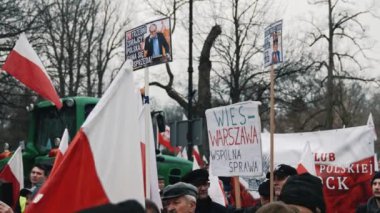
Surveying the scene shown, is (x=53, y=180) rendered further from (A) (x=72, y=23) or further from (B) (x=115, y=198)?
(A) (x=72, y=23)

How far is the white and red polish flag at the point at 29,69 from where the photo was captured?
21.8 ft

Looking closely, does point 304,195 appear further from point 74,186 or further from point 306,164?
point 306,164

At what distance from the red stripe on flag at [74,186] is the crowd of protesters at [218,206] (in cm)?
36

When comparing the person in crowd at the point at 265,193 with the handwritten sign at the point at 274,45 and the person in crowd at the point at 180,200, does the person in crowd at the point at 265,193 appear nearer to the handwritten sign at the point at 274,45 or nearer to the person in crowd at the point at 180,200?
the handwritten sign at the point at 274,45

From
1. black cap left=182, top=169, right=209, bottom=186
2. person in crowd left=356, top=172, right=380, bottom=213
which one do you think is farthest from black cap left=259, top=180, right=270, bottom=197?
person in crowd left=356, top=172, right=380, bottom=213

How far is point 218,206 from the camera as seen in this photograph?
7.01 metres

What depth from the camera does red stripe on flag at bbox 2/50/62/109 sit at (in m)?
6.56

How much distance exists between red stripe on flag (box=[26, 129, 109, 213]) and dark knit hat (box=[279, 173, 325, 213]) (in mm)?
1417

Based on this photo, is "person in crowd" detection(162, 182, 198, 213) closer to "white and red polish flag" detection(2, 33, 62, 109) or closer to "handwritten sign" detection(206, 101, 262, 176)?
"white and red polish flag" detection(2, 33, 62, 109)

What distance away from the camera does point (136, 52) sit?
299 inches

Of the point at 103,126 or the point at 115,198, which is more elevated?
the point at 103,126

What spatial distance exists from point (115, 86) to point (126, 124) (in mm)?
237

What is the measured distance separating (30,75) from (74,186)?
340 cm

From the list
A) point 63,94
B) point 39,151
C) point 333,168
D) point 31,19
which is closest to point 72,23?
point 63,94
